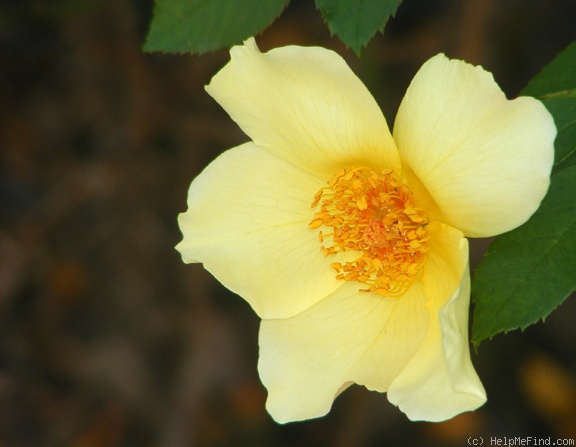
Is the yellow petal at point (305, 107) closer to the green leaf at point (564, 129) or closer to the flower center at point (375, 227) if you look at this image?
the flower center at point (375, 227)

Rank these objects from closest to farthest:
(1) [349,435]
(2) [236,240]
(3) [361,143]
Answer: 1. (3) [361,143]
2. (2) [236,240]
3. (1) [349,435]

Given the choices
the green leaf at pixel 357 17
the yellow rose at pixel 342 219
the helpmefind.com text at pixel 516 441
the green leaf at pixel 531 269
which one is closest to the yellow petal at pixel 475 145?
the yellow rose at pixel 342 219

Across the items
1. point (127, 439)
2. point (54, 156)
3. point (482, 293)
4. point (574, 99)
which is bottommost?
point (127, 439)

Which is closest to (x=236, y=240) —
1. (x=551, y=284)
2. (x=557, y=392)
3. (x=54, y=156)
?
(x=551, y=284)

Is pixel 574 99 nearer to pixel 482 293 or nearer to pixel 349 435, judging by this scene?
pixel 482 293

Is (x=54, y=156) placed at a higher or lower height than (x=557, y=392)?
higher

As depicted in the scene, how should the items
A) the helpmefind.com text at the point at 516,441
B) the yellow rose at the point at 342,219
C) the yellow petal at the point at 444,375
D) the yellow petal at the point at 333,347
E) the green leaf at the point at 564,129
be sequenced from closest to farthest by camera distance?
the yellow petal at the point at 444,375, the yellow rose at the point at 342,219, the green leaf at the point at 564,129, the yellow petal at the point at 333,347, the helpmefind.com text at the point at 516,441

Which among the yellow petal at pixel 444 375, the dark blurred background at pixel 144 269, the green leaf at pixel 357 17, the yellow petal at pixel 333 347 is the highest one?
the green leaf at pixel 357 17
